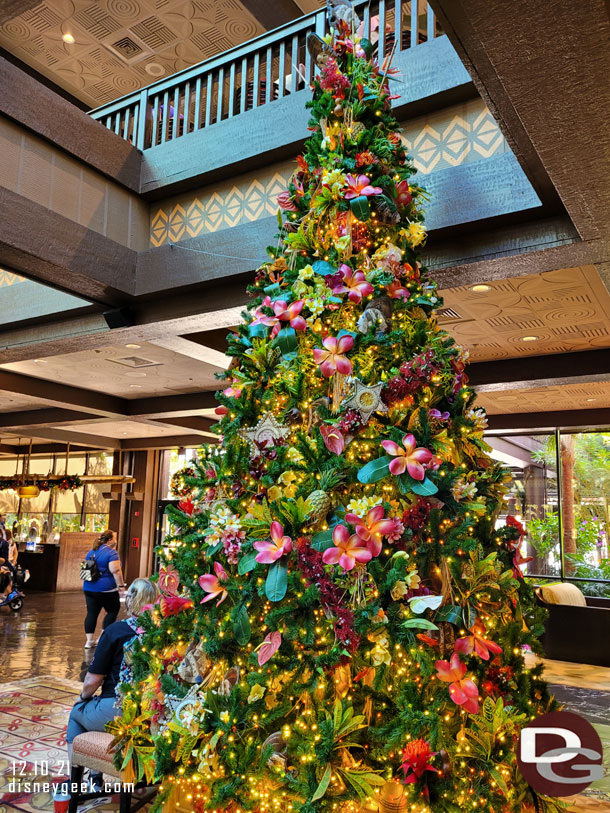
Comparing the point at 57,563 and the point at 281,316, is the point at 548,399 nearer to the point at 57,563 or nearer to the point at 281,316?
the point at 281,316

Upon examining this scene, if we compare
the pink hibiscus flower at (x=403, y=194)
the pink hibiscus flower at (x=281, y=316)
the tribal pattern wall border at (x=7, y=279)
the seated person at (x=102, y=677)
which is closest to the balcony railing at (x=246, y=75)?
the pink hibiscus flower at (x=403, y=194)

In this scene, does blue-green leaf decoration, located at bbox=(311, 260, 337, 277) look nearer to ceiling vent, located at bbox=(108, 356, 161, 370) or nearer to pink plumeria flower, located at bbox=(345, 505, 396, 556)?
pink plumeria flower, located at bbox=(345, 505, 396, 556)

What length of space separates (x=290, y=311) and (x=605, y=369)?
5.13 m

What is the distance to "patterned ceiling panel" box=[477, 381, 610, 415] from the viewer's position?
24.9 feet

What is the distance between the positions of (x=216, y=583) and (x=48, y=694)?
3.98 m

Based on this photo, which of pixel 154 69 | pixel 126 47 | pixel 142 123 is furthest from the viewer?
pixel 154 69

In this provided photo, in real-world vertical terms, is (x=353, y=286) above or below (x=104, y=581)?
above

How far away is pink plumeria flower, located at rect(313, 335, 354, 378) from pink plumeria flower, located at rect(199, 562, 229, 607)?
0.70m

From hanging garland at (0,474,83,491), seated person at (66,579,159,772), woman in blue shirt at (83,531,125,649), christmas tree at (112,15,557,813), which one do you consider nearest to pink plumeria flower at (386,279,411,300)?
christmas tree at (112,15,557,813)

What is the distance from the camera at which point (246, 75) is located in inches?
172

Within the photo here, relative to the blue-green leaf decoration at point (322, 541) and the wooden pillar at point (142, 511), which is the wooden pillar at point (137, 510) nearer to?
the wooden pillar at point (142, 511)

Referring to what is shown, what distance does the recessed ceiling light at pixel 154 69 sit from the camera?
7918 mm

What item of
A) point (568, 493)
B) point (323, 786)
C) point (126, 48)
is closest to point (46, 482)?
point (126, 48)

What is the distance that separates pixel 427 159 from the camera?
359 centimetres
